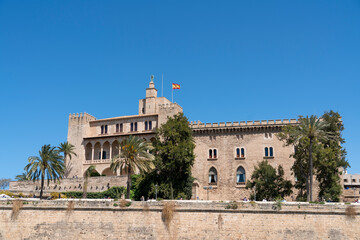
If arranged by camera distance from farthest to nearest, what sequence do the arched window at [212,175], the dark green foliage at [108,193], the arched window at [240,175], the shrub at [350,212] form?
1. the arched window at [212,175]
2. the arched window at [240,175]
3. the dark green foliage at [108,193]
4. the shrub at [350,212]

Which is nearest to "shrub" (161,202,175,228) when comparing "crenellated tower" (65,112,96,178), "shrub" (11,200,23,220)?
"shrub" (11,200,23,220)

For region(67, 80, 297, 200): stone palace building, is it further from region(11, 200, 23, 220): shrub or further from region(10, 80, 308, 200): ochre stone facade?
region(11, 200, 23, 220): shrub

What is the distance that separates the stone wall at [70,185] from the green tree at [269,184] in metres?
15.8

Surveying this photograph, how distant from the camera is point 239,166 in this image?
52969mm

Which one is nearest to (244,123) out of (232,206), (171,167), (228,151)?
(228,151)

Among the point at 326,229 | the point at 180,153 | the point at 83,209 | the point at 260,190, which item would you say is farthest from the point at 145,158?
the point at 326,229

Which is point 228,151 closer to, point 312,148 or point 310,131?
point 312,148

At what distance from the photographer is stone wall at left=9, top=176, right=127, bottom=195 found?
2061 inches

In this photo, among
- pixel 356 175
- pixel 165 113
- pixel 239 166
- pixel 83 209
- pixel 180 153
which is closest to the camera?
pixel 83 209

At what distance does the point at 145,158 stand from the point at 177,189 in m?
5.82

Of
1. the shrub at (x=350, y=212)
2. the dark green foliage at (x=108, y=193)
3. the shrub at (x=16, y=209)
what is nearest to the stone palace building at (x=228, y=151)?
the dark green foliage at (x=108, y=193)

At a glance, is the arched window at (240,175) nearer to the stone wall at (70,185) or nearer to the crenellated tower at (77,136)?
the stone wall at (70,185)

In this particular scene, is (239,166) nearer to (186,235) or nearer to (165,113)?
(165,113)

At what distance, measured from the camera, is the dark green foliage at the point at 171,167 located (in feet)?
149
